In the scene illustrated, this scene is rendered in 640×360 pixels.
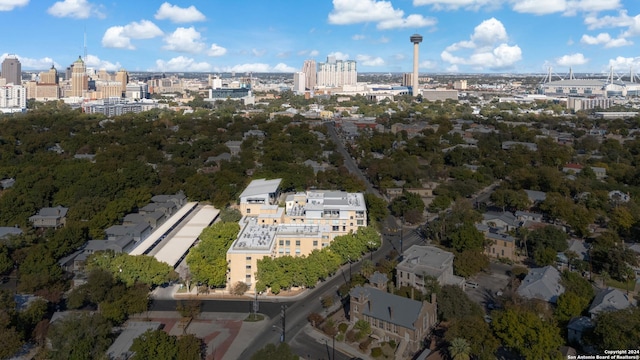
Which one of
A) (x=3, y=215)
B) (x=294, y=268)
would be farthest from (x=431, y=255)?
(x=3, y=215)

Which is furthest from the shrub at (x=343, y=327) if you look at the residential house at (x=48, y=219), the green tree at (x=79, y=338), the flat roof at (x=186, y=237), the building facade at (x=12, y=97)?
the building facade at (x=12, y=97)

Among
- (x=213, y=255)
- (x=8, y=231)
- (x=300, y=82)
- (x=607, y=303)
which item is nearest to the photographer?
(x=607, y=303)

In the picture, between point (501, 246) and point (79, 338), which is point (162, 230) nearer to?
point (79, 338)

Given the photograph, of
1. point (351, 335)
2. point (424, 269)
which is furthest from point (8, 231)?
point (424, 269)

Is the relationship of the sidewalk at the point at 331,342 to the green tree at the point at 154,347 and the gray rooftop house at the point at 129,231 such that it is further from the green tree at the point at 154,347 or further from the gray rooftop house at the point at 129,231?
the gray rooftop house at the point at 129,231

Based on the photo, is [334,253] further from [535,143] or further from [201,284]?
[535,143]

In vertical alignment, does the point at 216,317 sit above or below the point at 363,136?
below
